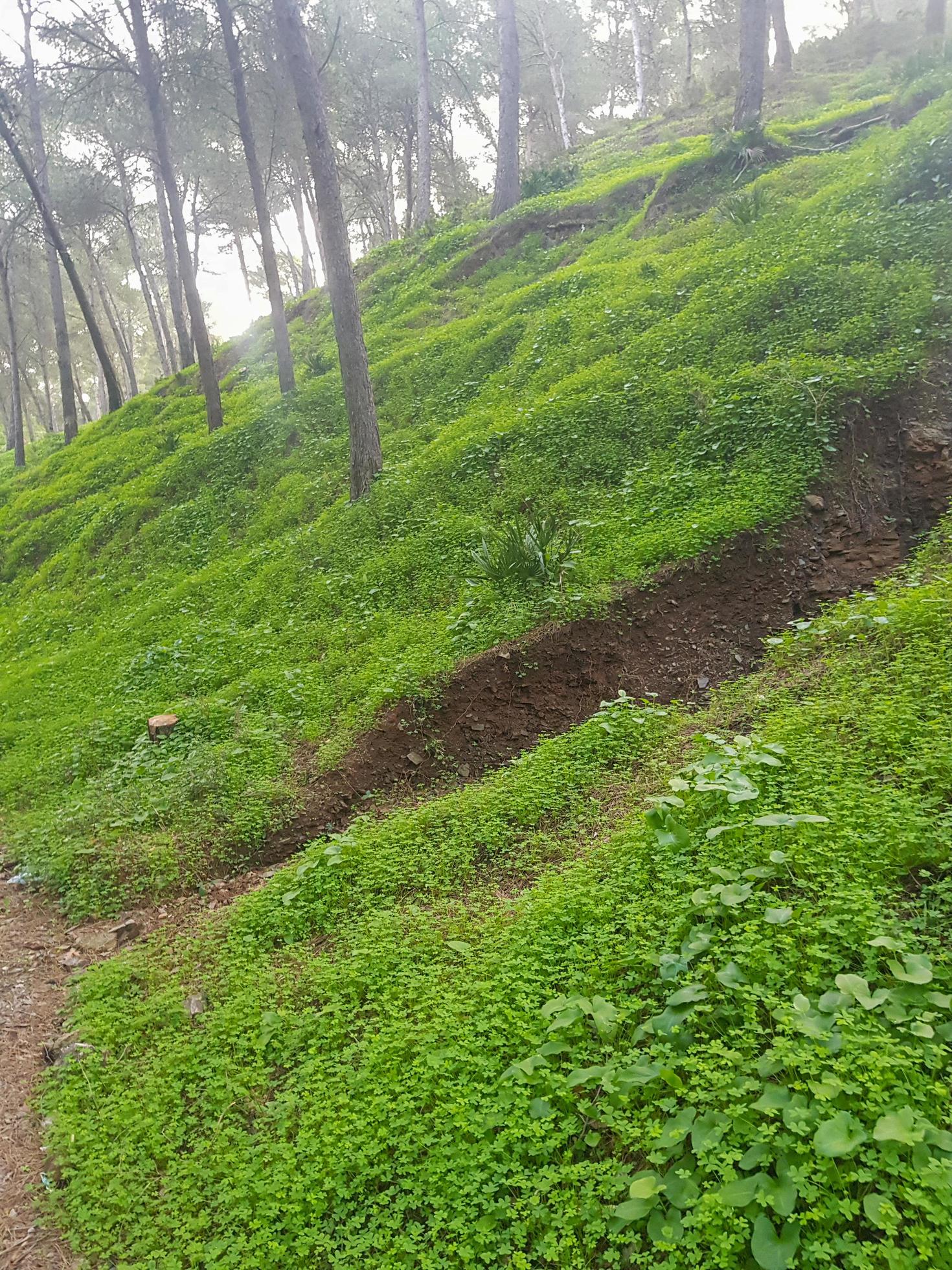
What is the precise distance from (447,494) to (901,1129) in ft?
24.6

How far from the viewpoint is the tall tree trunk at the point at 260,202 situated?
13.2 m

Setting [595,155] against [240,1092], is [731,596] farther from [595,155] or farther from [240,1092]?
[595,155]

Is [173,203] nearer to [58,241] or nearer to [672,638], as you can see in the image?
[58,241]

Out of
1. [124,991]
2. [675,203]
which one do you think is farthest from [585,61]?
[124,991]

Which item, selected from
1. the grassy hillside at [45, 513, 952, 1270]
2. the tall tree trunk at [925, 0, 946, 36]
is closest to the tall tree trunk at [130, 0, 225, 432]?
the grassy hillside at [45, 513, 952, 1270]

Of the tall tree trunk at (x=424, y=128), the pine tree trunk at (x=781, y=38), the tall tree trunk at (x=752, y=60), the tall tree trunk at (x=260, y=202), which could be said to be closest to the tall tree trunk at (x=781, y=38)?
the pine tree trunk at (x=781, y=38)

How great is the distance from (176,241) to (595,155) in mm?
11683

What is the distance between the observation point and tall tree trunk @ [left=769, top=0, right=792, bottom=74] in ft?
58.5

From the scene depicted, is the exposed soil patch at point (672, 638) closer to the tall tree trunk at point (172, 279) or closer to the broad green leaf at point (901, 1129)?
the broad green leaf at point (901, 1129)

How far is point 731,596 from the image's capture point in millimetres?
6355

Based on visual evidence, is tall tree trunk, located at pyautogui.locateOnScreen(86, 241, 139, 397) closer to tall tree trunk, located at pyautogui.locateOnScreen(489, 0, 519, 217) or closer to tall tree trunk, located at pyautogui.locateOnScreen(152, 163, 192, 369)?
tall tree trunk, located at pyautogui.locateOnScreen(152, 163, 192, 369)

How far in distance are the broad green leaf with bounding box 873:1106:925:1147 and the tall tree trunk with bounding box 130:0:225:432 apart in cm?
1514

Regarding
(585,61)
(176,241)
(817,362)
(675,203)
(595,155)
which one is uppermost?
(585,61)

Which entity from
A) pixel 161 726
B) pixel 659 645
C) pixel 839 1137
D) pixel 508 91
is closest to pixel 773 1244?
pixel 839 1137
